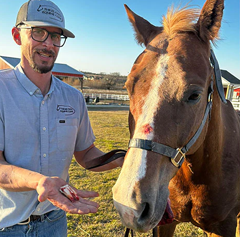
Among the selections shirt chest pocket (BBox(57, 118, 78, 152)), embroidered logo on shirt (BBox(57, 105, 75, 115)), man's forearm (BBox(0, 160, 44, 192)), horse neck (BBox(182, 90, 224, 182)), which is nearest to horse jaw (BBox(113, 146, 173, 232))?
man's forearm (BBox(0, 160, 44, 192))

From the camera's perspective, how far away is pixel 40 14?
5.95ft

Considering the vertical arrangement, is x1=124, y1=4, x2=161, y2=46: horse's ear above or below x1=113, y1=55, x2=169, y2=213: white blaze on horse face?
above

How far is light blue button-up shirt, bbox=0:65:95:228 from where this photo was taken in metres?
1.69

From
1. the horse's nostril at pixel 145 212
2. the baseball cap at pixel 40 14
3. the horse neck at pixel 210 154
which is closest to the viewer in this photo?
the horse's nostril at pixel 145 212

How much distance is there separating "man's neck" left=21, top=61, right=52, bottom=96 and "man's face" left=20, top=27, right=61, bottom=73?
6 centimetres

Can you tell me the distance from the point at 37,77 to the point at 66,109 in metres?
0.37

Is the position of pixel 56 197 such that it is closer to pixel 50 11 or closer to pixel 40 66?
pixel 40 66

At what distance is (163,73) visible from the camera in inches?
63.8

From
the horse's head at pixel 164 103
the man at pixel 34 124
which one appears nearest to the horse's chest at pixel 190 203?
the horse's head at pixel 164 103

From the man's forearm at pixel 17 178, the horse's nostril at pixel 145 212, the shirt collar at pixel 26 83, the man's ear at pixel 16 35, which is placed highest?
the man's ear at pixel 16 35

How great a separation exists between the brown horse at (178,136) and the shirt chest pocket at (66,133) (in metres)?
0.55

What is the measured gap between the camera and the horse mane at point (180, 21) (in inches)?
75.0

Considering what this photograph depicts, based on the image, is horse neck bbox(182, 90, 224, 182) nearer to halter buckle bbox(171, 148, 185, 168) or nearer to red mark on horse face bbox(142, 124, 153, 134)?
halter buckle bbox(171, 148, 185, 168)

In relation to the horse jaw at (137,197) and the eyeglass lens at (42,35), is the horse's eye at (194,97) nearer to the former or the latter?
the horse jaw at (137,197)
